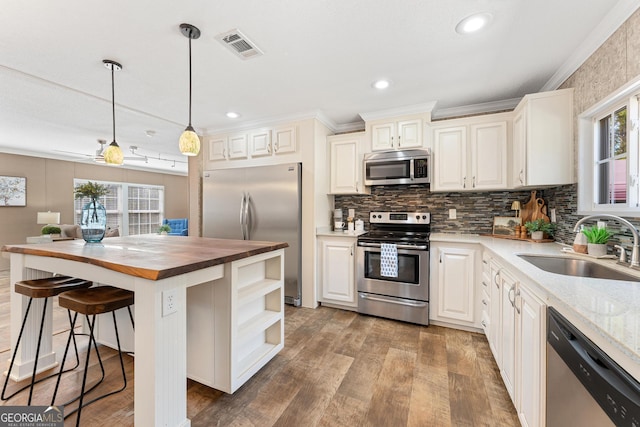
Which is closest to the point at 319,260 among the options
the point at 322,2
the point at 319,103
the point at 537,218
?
the point at 319,103

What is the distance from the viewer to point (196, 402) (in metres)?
1.64

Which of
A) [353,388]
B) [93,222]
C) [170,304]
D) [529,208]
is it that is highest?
[529,208]


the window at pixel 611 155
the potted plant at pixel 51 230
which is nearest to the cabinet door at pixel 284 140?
the window at pixel 611 155

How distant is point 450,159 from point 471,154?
7.9 inches

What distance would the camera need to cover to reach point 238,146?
372cm

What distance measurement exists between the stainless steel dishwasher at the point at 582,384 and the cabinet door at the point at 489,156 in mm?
1939

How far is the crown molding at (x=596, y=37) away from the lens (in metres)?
1.50

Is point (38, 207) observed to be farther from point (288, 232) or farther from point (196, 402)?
point (196, 402)

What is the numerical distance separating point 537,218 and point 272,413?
2.85 metres

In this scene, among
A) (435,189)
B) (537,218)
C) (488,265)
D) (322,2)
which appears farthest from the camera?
(435,189)

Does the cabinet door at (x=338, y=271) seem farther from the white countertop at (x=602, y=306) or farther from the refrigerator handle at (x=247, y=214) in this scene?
the white countertop at (x=602, y=306)

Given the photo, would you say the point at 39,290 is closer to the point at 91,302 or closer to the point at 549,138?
the point at 91,302

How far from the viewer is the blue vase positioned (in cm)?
195

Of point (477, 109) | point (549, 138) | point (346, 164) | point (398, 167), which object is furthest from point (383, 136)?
point (549, 138)
